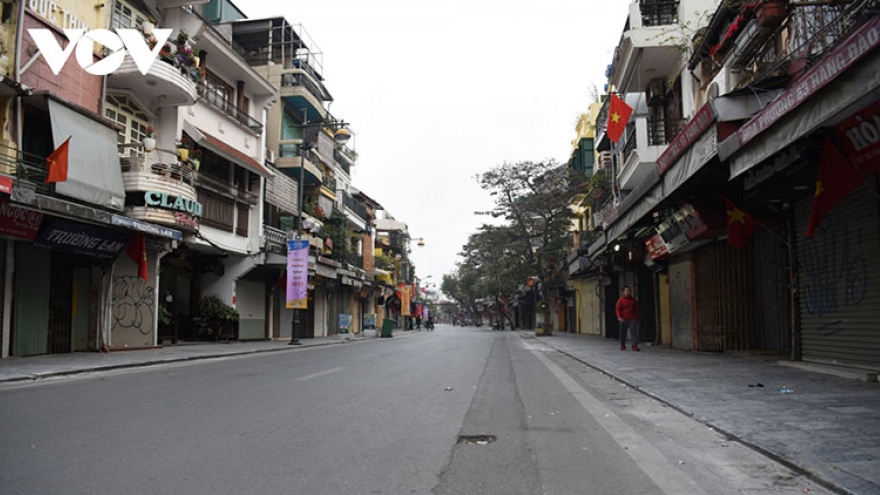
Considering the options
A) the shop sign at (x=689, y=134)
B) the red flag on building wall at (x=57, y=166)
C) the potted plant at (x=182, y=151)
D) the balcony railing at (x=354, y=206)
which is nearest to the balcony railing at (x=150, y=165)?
the potted plant at (x=182, y=151)

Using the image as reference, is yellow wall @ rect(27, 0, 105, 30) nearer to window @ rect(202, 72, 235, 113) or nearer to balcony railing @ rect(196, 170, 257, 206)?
window @ rect(202, 72, 235, 113)

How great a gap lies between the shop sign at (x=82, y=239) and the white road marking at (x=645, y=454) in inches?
517

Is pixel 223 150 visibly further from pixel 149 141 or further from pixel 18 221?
pixel 18 221

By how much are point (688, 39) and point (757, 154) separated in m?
11.3

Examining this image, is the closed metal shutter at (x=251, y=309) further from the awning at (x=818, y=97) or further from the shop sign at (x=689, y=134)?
the awning at (x=818, y=97)

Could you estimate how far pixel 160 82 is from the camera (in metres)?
18.7

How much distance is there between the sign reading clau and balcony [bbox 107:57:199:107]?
674mm

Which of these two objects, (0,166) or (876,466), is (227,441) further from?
(0,166)

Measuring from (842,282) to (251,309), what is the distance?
2415 centimetres

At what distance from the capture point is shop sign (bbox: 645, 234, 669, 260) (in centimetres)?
1731

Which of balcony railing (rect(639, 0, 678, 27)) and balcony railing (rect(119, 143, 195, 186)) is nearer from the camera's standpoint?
balcony railing (rect(119, 143, 195, 186))

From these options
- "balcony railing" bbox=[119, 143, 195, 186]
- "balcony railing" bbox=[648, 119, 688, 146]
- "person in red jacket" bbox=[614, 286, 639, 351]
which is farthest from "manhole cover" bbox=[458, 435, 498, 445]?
"balcony railing" bbox=[648, 119, 688, 146]

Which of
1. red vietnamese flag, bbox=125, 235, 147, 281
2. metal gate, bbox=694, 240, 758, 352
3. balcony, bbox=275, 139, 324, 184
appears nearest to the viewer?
metal gate, bbox=694, 240, 758, 352

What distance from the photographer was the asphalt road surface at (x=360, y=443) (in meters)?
4.19
